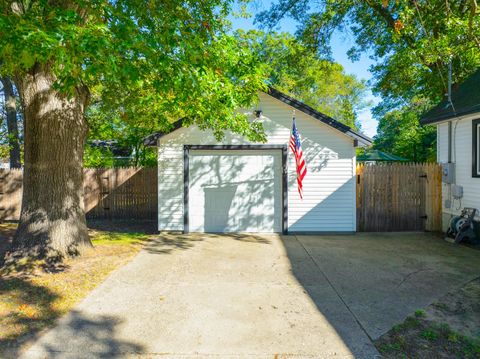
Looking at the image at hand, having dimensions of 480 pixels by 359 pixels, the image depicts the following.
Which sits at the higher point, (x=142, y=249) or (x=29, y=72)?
(x=29, y=72)

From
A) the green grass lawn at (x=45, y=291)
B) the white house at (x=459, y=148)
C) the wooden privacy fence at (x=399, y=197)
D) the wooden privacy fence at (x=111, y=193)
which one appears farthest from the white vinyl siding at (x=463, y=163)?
the wooden privacy fence at (x=111, y=193)

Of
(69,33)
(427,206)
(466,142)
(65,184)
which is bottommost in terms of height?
(427,206)

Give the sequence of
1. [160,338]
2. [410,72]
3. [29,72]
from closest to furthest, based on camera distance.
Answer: [160,338] → [29,72] → [410,72]

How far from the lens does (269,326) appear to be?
3916mm

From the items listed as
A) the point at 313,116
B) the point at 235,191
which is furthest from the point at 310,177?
the point at 235,191

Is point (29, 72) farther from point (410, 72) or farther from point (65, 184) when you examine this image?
point (410, 72)

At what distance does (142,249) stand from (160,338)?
4.19 metres

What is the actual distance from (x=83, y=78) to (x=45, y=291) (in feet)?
9.79

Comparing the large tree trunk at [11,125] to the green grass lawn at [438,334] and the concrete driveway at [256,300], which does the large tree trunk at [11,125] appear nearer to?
the concrete driveway at [256,300]

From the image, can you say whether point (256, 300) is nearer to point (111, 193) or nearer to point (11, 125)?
point (111, 193)

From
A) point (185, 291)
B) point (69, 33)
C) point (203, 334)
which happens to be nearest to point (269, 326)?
point (203, 334)

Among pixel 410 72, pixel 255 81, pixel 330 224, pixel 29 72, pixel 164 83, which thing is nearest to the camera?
pixel 164 83

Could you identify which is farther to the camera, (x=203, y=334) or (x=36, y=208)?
(x=36, y=208)

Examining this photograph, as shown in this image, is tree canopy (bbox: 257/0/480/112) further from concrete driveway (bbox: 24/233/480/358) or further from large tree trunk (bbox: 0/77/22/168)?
large tree trunk (bbox: 0/77/22/168)
